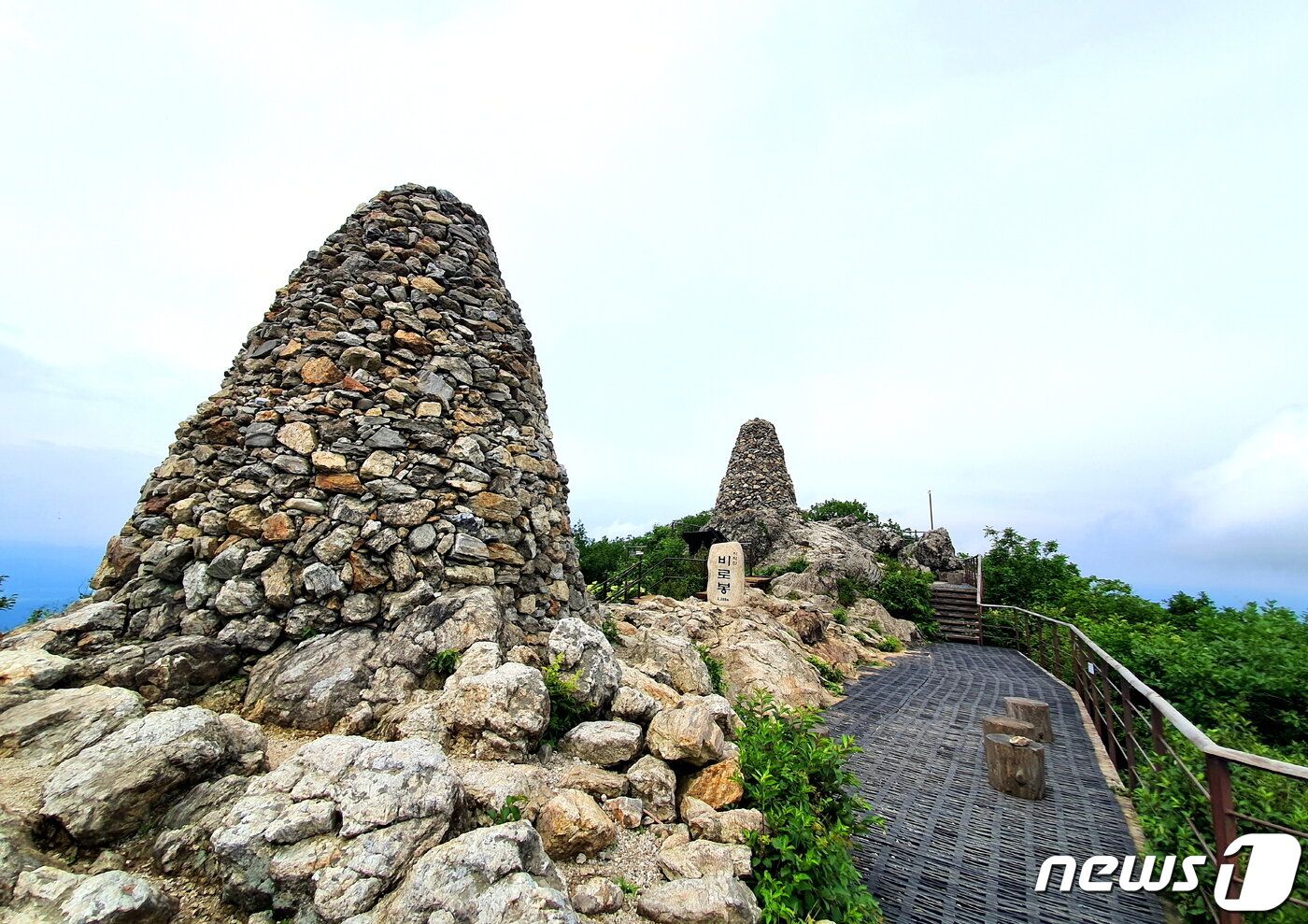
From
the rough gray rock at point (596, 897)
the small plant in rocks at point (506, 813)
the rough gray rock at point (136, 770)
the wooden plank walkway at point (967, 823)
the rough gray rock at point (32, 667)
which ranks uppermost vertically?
the rough gray rock at point (32, 667)

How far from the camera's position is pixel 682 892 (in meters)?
2.72

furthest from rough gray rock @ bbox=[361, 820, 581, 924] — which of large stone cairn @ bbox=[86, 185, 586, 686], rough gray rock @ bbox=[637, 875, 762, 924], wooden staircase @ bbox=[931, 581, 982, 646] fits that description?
wooden staircase @ bbox=[931, 581, 982, 646]

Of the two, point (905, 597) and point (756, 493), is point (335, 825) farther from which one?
point (756, 493)

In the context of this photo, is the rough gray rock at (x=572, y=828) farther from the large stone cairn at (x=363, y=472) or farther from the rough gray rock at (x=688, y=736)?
the large stone cairn at (x=363, y=472)

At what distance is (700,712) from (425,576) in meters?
2.66

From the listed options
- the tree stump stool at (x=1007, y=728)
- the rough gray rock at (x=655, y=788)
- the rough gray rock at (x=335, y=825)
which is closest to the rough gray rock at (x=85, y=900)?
the rough gray rock at (x=335, y=825)

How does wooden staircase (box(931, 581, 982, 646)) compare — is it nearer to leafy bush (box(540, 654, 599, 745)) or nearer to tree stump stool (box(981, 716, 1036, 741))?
tree stump stool (box(981, 716, 1036, 741))

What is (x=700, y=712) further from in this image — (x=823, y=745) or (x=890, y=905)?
(x=890, y=905)

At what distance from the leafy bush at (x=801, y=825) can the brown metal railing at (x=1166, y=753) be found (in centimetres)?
196

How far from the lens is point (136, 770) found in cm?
266

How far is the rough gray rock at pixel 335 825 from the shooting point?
234cm

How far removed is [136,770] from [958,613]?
727 inches

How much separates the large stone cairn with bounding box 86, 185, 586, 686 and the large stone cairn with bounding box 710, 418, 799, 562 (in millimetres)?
16394

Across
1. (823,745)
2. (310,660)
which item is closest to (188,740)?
(310,660)
